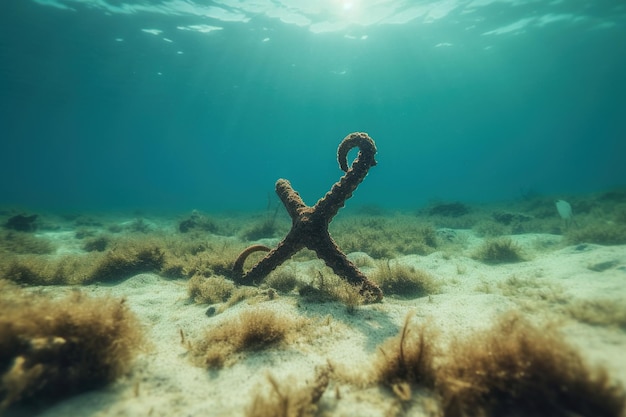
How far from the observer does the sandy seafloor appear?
2805mm

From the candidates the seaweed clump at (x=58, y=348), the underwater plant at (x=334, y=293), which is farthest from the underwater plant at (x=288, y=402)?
the underwater plant at (x=334, y=293)

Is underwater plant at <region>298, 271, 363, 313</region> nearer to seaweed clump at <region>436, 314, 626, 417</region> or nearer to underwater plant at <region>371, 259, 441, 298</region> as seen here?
underwater plant at <region>371, 259, 441, 298</region>

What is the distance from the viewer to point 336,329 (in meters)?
4.39

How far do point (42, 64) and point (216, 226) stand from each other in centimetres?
3326

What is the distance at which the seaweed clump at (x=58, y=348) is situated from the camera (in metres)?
2.62

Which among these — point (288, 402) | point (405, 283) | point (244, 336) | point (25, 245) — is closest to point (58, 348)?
point (244, 336)

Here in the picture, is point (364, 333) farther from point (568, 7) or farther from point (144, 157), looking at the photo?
point (144, 157)

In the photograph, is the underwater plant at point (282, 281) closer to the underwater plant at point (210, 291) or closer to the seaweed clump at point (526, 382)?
the underwater plant at point (210, 291)

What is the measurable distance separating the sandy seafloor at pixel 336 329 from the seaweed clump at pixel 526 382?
0.32 meters

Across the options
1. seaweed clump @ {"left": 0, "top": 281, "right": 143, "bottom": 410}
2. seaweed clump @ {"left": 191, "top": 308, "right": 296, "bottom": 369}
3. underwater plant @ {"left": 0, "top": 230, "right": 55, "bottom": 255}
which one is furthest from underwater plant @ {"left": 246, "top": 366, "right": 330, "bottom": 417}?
underwater plant @ {"left": 0, "top": 230, "right": 55, "bottom": 255}

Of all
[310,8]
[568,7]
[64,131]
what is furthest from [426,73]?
[64,131]

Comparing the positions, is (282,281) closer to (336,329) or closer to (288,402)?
(336,329)

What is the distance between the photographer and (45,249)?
10641mm

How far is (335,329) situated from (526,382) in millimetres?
2471
